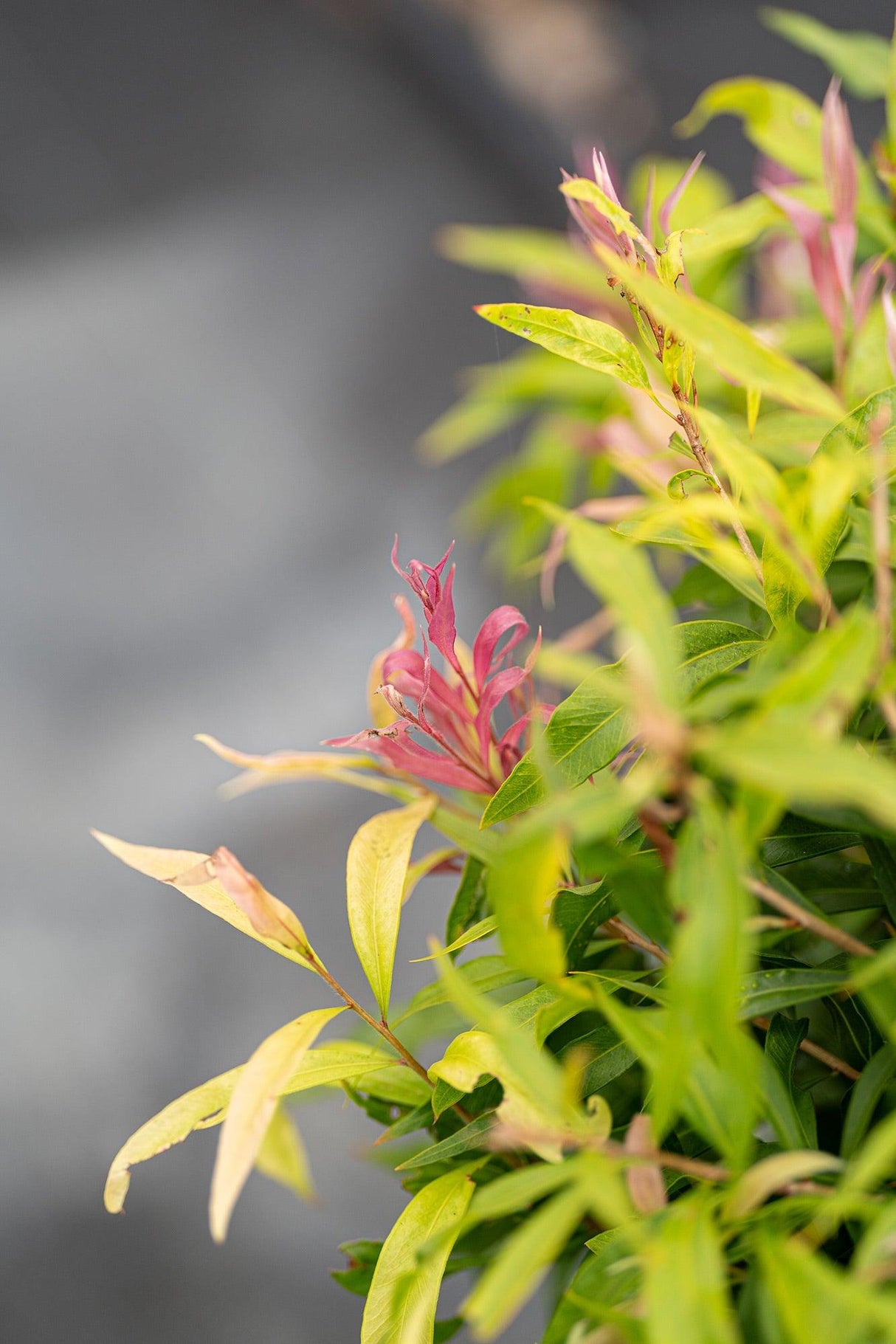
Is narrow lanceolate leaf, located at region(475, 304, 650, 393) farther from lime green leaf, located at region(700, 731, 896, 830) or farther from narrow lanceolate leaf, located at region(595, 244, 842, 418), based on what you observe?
lime green leaf, located at region(700, 731, 896, 830)

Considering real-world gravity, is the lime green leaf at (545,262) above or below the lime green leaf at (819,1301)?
above

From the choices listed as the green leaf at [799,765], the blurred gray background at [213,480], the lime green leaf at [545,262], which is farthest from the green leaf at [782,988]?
the blurred gray background at [213,480]

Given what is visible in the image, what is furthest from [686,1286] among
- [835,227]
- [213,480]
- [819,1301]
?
[213,480]

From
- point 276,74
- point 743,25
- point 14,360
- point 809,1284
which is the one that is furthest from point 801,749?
point 743,25

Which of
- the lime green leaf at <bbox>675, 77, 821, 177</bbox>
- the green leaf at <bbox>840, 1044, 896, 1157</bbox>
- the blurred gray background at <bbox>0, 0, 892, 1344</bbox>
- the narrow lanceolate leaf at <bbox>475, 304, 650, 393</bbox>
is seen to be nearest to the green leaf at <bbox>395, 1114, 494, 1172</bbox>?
the green leaf at <bbox>840, 1044, 896, 1157</bbox>

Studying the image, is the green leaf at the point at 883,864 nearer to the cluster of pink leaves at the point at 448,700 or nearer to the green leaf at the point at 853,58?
the cluster of pink leaves at the point at 448,700

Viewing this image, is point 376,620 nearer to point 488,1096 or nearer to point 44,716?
point 44,716
